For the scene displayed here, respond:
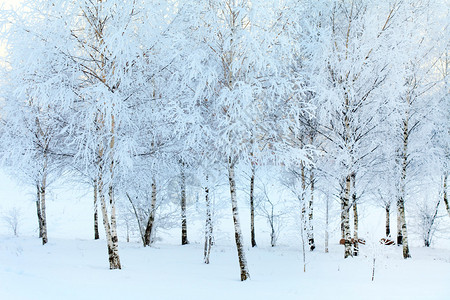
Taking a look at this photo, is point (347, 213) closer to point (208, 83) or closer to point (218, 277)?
point (218, 277)

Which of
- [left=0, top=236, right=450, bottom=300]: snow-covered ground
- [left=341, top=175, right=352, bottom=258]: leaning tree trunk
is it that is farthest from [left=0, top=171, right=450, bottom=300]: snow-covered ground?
[left=341, top=175, right=352, bottom=258]: leaning tree trunk

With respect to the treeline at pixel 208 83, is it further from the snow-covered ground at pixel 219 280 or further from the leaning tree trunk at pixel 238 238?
the snow-covered ground at pixel 219 280

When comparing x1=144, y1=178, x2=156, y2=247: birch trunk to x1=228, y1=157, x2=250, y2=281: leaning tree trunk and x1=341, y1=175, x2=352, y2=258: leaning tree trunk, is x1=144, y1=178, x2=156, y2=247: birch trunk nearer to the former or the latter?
x1=228, y1=157, x2=250, y2=281: leaning tree trunk

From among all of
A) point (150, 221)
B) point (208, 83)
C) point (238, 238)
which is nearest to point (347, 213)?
point (238, 238)

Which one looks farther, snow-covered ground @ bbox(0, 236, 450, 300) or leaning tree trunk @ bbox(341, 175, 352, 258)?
leaning tree trunk @ bbox(341, 175, 352, 258)

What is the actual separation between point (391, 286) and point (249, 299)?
11.4 feet

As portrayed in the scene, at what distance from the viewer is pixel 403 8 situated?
32.7 feet

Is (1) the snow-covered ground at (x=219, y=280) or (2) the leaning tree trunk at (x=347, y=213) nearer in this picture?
(1) the snow-covered ground at (x=219, y=280)

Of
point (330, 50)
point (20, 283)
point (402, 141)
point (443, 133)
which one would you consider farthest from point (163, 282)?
point (443, 133)

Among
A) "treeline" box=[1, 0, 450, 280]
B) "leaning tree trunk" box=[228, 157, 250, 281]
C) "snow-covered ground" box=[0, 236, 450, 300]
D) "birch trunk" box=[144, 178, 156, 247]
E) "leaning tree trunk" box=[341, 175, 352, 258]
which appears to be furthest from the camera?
A: "birch trunk" box=[144, 178, 156, 247]

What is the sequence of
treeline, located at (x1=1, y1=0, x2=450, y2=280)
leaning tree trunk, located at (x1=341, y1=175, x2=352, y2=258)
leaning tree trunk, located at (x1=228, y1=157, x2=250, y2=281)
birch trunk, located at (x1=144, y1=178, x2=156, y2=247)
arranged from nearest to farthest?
treeline, located at (x1=1, y1=0, x2=450, y2=280)
leaning tree trunk, located at (x1=228, y1=157, x2=250, y2=281)
leaning tree trunk, located at (x1=341, y1=175, x2=352, y2=258)
birch trunk, located at (x1=144, y1=178, x2=156, y2=247)

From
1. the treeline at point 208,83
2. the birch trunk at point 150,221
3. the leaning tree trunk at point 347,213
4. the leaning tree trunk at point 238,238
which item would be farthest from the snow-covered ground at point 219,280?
the birch trunk at point 150,221

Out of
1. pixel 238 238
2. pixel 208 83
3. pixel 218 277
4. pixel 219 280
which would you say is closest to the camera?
pixel 208 83

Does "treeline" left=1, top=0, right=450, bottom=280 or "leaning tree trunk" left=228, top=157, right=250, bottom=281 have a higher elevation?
"treeline" left=1, top=0, right=450, bottom=280
